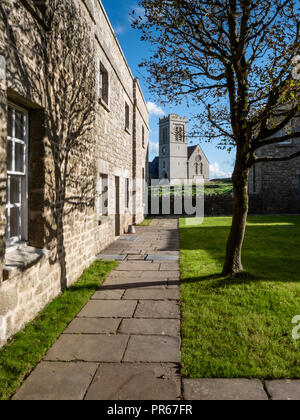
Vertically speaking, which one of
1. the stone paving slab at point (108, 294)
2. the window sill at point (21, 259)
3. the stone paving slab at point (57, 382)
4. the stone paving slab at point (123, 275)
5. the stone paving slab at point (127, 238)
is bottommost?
the stone paving slab at point (57, 382)

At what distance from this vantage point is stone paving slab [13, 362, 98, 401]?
253 centimetres

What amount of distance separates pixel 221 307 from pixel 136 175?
10917 mm

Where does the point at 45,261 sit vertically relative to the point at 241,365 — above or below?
above

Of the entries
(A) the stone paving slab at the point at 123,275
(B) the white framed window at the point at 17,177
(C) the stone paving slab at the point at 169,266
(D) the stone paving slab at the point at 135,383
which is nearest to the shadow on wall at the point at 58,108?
(B) the white framed window at the point at 17,177

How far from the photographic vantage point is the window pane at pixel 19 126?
4.14m

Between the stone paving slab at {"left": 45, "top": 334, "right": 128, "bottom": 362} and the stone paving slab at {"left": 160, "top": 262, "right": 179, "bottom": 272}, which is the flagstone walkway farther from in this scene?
the stone paving slab at {"left": 160, "top": 262, "right": 179, "bottom": 272}

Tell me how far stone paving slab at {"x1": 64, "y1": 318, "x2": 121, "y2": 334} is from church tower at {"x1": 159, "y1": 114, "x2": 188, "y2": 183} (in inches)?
2103

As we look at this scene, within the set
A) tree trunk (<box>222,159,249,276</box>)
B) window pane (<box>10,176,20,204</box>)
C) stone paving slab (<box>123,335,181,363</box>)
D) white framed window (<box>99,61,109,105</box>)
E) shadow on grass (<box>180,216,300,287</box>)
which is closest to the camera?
stone paving slab (<box>123,335,181,363</box>)

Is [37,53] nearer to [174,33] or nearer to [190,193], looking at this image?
[174,33]

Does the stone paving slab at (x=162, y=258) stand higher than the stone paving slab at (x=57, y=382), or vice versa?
the stone paving slab at (x=162, y=258)

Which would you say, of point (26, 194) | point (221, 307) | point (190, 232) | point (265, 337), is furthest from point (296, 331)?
point (190, 232)

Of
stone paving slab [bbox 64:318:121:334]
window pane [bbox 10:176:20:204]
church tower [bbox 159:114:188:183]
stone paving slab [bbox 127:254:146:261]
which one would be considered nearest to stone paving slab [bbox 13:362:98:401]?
stone paving slab [bbox 64:318:121:334]

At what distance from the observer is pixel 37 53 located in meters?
4.15

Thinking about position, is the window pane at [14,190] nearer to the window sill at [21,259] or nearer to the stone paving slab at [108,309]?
the window sill at [21,259]
